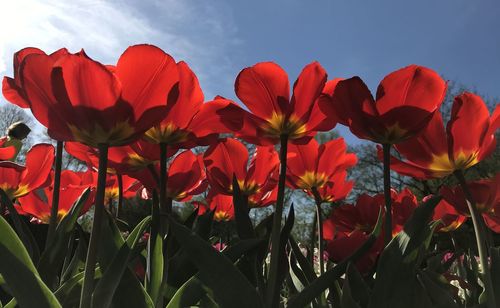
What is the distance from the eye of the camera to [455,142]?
0.90 m

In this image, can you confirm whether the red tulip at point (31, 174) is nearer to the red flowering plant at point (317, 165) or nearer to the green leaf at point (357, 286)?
the red flowering plant at point (317, 165)

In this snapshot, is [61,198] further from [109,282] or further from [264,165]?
[109,282]

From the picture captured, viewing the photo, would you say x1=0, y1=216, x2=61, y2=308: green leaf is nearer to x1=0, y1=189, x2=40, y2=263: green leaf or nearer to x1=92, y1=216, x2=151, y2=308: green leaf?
x1=92, y1=216, x2=151, y2=308: green leaf

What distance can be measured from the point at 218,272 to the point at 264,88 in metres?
0.35

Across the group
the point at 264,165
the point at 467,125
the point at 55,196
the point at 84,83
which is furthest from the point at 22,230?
the point at 467,125

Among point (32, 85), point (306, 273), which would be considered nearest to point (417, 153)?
point (306, 273)

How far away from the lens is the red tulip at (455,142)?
0.87 m

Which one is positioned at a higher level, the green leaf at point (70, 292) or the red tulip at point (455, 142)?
the red tulip at point (455, 142)

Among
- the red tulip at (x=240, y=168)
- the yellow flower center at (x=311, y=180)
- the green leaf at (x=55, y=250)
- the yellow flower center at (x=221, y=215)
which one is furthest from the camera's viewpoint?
the yellow flower center at (x=221, y=215)

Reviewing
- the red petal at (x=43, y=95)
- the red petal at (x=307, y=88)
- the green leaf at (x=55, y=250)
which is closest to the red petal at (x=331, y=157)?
the red petal at (x=307, y=88)

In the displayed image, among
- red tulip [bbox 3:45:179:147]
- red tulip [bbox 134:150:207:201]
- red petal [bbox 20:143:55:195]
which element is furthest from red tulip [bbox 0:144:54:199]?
red tulip [bbox 3:45:179:147]

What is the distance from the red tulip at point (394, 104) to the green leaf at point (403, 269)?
0.16 m

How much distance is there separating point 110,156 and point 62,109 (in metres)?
0.31

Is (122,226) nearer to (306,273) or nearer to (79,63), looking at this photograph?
(306,273)
